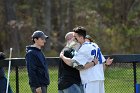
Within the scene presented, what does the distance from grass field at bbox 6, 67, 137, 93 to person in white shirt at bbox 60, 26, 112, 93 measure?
1.72 meters

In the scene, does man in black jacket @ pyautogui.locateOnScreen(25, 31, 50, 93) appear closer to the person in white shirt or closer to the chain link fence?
the person in white shirt

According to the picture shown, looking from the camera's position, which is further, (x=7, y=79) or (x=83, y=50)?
(x=7, y=79)

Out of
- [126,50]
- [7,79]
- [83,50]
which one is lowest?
[126,50]

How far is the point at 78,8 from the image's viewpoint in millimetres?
35469

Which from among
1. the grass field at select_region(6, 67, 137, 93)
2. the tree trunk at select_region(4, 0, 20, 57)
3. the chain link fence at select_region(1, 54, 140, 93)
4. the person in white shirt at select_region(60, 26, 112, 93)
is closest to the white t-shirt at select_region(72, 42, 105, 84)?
the person in white shirt at select_region(60, 26, 112, 93)

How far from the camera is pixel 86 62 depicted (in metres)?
8.39

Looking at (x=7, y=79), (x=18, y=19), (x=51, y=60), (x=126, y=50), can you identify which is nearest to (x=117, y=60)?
(x=51, y=60)

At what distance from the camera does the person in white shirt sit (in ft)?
27.4

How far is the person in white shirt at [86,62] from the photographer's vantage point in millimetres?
8344

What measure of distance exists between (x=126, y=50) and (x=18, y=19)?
794cm

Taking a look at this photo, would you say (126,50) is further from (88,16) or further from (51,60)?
(51,60)

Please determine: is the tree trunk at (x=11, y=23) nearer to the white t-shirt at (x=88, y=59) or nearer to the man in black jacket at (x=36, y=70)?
the man in black jacket at (x=36, y=70)

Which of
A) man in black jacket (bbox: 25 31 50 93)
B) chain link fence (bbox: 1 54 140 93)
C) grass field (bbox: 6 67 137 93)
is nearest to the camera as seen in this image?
man in black jacket (bbox: 25 31 50 93)

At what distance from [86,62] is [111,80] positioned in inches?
83.6
